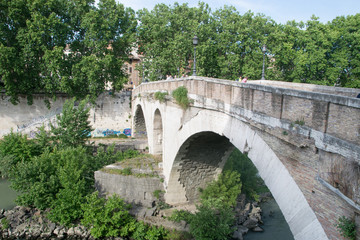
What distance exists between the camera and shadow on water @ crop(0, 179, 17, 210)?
14.6m

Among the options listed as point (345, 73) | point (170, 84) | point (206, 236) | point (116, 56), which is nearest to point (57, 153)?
point (170, 84)

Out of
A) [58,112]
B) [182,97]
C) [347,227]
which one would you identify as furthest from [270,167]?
[58,112]

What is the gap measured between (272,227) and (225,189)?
105 inches

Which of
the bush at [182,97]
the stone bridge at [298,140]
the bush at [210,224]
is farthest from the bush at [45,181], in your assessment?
the stone bridge at [298,140]

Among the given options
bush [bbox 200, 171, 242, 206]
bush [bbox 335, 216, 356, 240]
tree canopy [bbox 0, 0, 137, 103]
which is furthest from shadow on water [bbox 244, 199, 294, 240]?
tree canopy [bbox 0, 0, 137, 103]

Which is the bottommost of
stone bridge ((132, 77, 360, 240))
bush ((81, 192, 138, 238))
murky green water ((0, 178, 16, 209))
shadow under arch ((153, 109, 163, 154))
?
murky green water ((0, 178, 16, 209))

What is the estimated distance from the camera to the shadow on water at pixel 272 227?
1192cm

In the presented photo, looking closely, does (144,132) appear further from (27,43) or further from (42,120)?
(27,43)

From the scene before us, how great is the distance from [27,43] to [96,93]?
6340 mm

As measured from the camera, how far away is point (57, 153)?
1491 centimetres

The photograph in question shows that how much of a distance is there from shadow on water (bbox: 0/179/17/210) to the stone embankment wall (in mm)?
6710

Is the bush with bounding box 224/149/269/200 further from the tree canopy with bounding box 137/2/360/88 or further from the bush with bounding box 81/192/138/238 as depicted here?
the tree canopy with bounding box 137/2/360/88

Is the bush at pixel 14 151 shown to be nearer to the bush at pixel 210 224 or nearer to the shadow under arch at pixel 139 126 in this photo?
the shadow under arch at pixel 139 126

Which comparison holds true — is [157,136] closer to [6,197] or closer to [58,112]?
[6,197]
